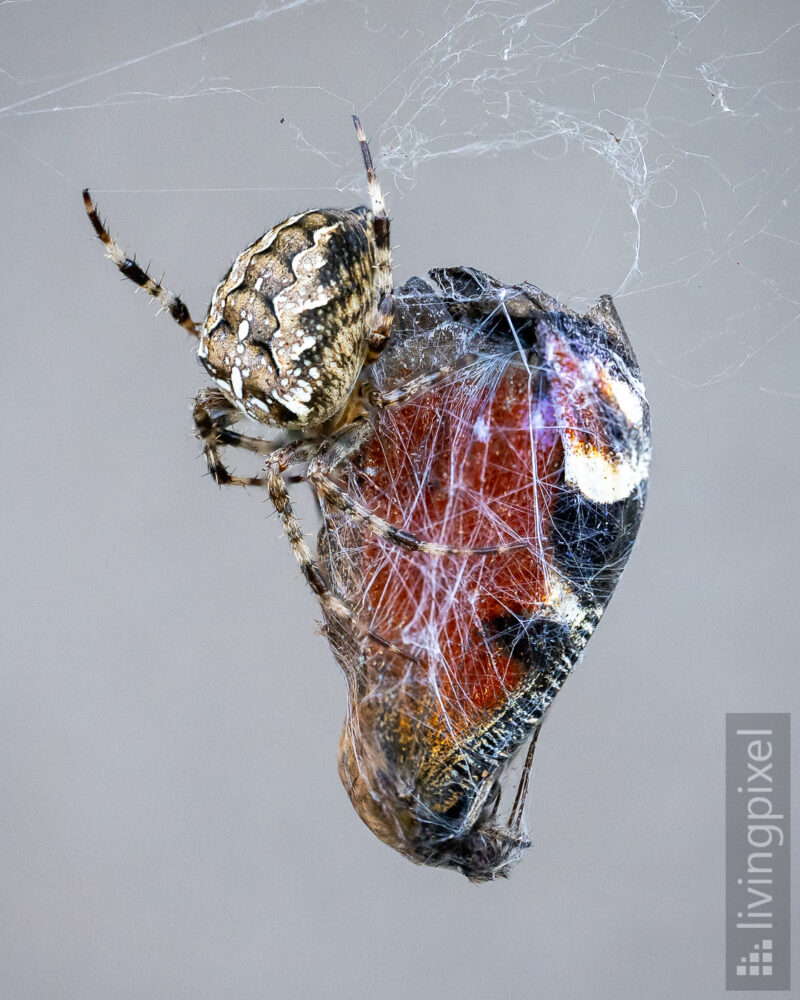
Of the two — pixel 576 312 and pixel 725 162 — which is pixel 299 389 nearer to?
pixel 576 312

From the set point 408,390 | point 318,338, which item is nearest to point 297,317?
point 318,338

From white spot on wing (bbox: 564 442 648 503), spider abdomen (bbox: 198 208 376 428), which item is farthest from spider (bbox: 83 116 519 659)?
white spot on wing (bbox: 564 442 648 503)

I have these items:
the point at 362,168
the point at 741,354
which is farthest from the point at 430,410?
the point at 741,354

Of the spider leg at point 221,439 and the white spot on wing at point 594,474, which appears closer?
the white spot on wing at point 594,474

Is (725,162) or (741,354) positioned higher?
(725,162)

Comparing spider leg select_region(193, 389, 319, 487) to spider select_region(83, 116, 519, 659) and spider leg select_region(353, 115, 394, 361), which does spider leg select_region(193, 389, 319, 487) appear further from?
spider leg select_region(353, 115, 394, 361)

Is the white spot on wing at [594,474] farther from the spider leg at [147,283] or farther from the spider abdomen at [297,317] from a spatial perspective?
the spider leg at [147,283]

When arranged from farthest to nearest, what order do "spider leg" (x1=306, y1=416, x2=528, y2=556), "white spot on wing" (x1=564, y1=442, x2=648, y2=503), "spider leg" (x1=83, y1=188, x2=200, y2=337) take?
1. "spider leg" (x1=83, y1=188, x2=200, y2=337)
2. "spider leg" (x1=306, y1=416, x2=528, y2=556)
3. "white spot on wing" (x1=564, y1=442, x2=648, y2=503)

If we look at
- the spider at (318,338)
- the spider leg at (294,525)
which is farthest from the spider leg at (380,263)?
the spider leg at (294,525)

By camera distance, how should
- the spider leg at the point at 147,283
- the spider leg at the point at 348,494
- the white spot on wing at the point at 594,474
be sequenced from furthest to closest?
1. the spider leg at the point at 147,283
2. the spider leg at the point at 348,494
3. the white spot on wing at the point at 594,474
